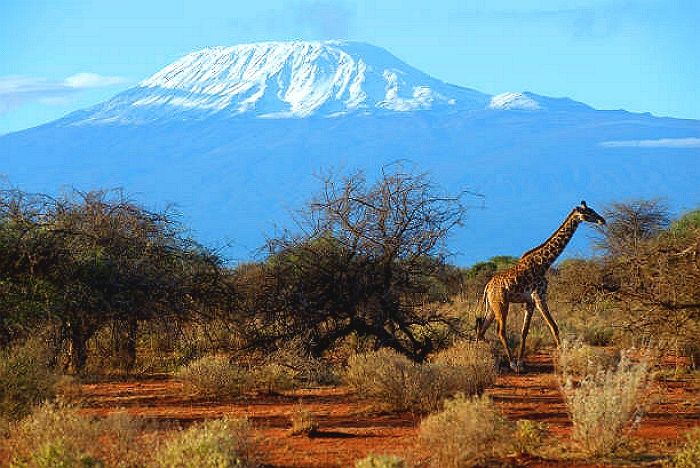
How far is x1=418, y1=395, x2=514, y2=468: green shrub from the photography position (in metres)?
9.81

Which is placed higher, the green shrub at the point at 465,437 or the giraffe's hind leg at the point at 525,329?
the giraffe's hind leg at the point at 525,329

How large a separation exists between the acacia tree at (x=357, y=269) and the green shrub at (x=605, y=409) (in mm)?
7287

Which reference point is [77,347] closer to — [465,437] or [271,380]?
[271,380]

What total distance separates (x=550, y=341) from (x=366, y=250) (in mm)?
7363

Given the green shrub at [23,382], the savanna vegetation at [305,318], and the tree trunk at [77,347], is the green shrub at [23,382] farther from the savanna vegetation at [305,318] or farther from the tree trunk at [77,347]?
the tree trunk at [77,347]

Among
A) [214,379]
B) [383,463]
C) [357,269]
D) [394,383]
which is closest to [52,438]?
[383,463]

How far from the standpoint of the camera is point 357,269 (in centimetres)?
1761

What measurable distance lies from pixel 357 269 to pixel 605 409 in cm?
787

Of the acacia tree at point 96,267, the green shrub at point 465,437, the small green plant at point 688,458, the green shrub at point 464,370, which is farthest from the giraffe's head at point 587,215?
the small green plant at point 688,458

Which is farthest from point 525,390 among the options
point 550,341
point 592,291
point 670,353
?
point 550,341

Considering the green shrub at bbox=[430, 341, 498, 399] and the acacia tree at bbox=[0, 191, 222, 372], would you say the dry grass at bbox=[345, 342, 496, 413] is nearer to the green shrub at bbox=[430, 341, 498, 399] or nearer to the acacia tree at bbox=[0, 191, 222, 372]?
the green shrub at bbox=[430, 341, 498, 399]

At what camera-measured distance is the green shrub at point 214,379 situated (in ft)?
49.3

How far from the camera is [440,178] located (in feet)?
628

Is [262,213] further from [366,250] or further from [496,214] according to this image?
[366,250]
